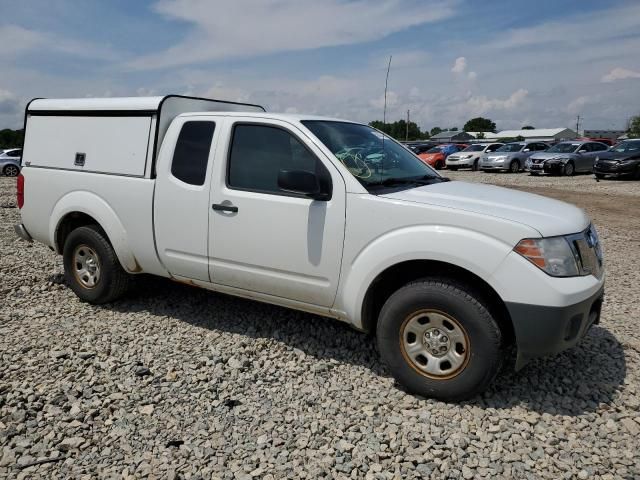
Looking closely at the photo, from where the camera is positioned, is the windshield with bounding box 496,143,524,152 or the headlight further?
the windshield with bounding box 496,143,524,152

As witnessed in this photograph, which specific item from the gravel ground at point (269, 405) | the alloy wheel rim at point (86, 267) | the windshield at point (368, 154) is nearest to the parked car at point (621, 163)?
the gravel ground at point (269, 405)

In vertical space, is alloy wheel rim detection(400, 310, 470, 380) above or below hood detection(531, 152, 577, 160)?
below

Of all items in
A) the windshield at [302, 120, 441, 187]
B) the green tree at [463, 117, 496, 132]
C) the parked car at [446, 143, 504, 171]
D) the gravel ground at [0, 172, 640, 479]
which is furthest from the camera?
the green tree at [463, 117, 496, 132]

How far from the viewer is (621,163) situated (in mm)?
19016

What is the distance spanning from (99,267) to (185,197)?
1.38 meters

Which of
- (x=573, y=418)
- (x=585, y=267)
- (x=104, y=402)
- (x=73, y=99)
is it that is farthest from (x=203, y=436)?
(x=73, y=99)

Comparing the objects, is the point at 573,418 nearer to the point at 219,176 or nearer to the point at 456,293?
the point at 456,293

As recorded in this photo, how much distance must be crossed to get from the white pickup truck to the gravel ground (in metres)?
0.39

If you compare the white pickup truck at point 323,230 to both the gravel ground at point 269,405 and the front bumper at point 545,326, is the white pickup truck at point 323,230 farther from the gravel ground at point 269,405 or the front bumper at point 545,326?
the gravel ground at point 269,405

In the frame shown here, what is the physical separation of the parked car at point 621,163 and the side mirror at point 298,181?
63.4ft

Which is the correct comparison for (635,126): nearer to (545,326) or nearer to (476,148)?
(476,148)

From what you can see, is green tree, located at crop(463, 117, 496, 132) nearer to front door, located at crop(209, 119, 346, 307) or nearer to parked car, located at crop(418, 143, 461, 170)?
parked car, located at crop(418, 143, 461, 170)

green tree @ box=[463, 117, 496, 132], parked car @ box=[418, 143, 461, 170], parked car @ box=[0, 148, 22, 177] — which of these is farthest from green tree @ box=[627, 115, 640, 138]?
parked car @ box=[0, 148, 22, 177]

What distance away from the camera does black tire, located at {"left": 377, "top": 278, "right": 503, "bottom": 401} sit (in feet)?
9.95
